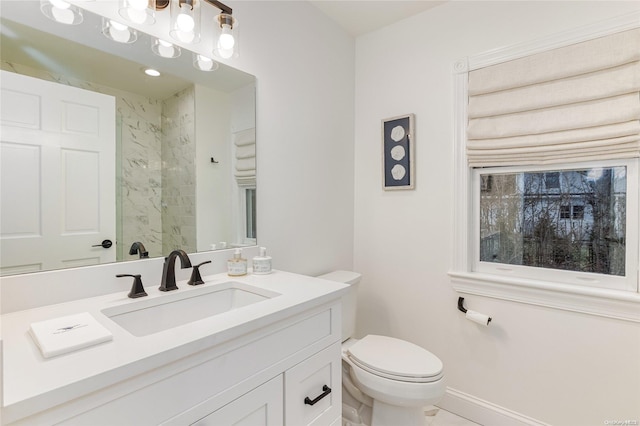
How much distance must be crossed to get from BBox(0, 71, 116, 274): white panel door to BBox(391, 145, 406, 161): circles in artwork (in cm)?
155

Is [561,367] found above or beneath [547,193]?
beneath

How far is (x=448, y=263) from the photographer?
186 centimetres

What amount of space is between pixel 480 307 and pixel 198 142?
66.9 inches

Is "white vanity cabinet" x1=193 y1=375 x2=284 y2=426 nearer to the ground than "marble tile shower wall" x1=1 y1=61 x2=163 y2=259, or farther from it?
nearer to the ground

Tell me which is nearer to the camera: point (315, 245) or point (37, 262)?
point (37, 262)

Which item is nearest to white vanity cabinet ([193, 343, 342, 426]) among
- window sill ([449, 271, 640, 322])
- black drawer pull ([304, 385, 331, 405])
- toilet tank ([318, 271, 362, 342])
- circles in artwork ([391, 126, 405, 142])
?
black drawer pull ([304, 385, 331, 405])

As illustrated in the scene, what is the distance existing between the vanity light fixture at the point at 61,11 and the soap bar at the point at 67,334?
930 millimetres

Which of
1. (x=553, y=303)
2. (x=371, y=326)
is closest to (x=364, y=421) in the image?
(x=371, y=326)

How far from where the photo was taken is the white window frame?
139 centimetres

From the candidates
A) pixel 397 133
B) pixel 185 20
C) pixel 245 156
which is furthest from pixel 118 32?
pixel 397 133

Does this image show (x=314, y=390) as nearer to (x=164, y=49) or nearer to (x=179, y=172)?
(x=179, y=172)

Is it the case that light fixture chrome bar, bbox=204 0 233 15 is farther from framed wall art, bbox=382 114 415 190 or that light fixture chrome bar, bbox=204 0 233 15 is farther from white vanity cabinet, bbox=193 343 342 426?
white vanity cabinet, bbox=193 343 342 426

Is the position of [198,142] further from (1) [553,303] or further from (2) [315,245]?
(1) [553,303]

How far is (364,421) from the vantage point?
167cm
